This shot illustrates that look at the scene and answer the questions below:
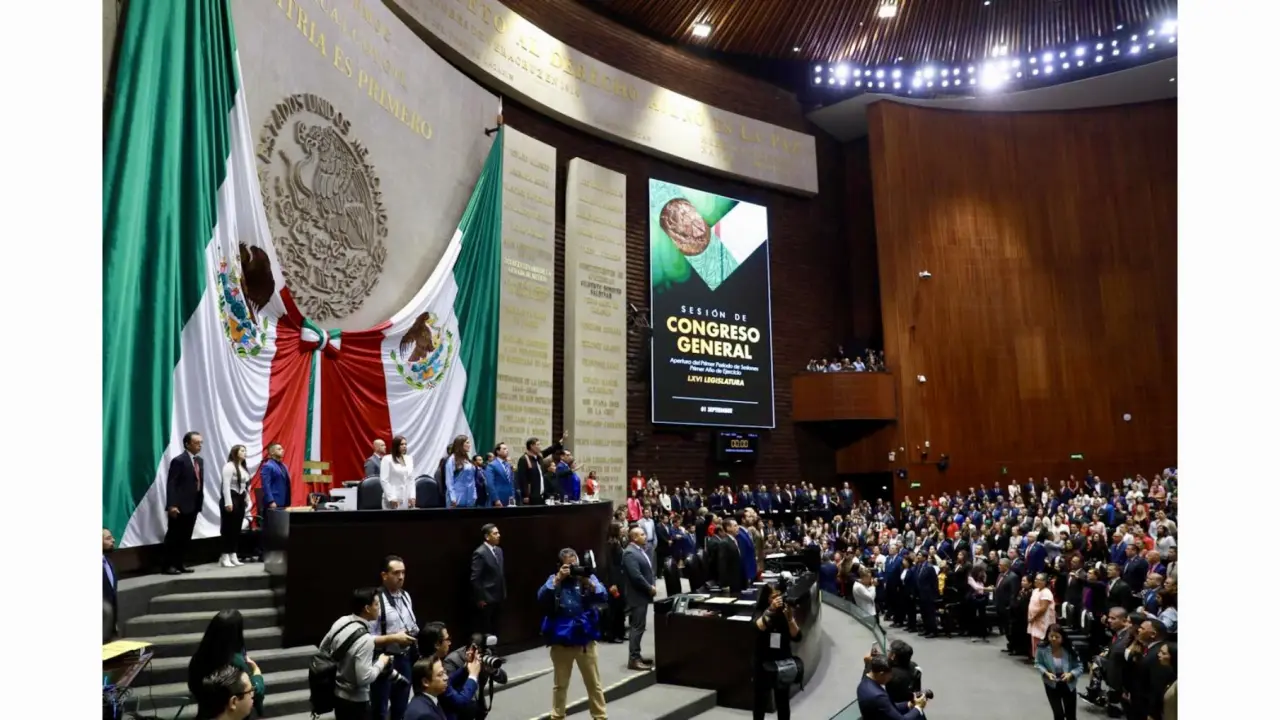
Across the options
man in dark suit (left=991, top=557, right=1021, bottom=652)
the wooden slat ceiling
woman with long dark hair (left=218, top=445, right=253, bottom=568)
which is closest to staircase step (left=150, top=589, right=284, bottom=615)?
woman with long dark hair (left=218, top=445, right=253, bottom=568)

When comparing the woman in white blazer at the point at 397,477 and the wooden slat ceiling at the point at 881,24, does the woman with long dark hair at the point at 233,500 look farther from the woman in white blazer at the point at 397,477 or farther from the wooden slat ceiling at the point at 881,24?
the wooden slat ceiling at the point at 881,24

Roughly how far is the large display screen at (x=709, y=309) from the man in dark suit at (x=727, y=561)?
8523mm

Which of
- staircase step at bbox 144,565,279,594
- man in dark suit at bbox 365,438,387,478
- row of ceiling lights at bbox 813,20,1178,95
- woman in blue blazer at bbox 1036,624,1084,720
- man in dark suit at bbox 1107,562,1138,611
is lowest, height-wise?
woman in blue blazer at bbox 1036,624,1084,720

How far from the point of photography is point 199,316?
7492 millimetres

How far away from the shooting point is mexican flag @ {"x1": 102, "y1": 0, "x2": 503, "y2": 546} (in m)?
6.52

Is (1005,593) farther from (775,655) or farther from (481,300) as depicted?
(481,300)

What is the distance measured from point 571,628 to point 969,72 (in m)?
19.9

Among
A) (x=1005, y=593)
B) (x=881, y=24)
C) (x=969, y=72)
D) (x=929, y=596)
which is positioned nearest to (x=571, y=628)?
(x=1005, y=593)

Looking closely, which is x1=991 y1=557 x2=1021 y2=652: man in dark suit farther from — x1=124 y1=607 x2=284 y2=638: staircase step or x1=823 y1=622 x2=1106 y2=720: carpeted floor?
x1=124 y1=607 x2=284 y2=638: staircase step

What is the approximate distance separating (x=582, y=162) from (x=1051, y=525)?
10178 millimetres

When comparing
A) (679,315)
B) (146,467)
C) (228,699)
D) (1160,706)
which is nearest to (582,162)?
(679,315)

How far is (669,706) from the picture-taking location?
6.82 meters

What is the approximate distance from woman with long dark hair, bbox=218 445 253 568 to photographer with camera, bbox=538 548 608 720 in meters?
2.82

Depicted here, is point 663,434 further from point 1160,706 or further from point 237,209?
point 1160,706
